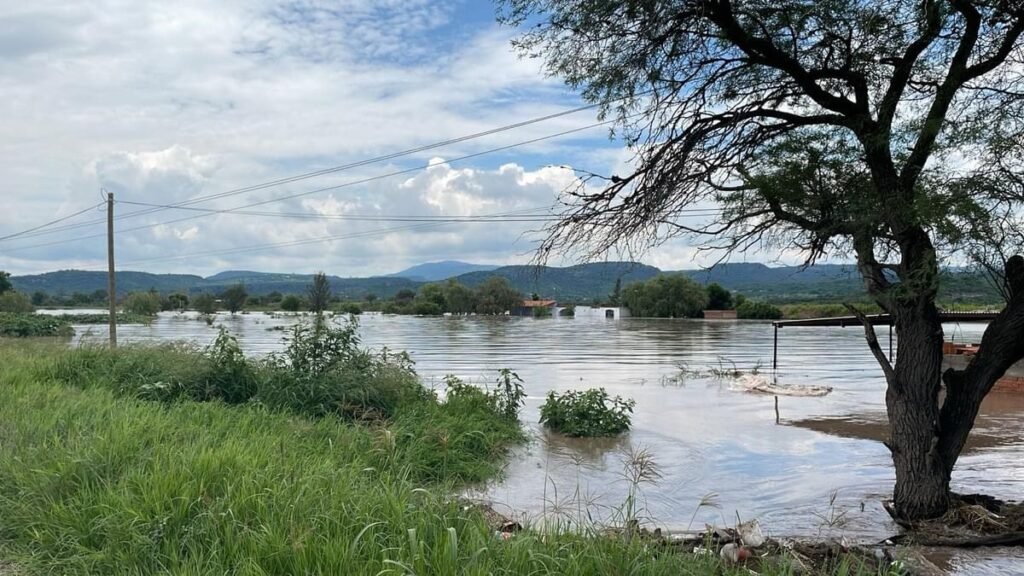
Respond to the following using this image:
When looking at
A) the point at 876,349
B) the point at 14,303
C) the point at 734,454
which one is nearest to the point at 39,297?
the point at 14,303

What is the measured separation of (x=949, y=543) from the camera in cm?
714

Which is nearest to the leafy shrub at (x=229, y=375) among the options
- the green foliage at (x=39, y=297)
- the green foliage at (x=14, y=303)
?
the green foliage at (x=14, y=303)

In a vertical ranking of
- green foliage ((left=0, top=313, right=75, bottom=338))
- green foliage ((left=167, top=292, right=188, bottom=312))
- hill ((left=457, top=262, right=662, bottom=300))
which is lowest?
green foliage ((left=0, top=313, right=75, bottom=338))

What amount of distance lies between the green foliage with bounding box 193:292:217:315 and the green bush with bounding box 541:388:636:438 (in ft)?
241

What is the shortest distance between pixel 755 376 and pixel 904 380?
17339 millimetres

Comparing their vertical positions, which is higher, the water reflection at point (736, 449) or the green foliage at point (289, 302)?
the green foliage at point (289, 302)

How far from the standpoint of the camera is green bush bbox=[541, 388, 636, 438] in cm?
1391

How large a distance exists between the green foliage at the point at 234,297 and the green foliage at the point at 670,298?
44.2 metres

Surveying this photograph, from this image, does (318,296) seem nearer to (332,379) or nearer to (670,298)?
(332,379)

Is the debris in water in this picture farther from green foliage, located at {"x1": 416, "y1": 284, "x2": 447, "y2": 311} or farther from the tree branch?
green foliage, located at {"x1": 416, "y1": 284, "x2": 447, "y2": 311}

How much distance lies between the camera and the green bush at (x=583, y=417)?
13.9 metres

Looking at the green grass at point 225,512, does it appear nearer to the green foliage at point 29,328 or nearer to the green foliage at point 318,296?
the green foliage at point 318,296

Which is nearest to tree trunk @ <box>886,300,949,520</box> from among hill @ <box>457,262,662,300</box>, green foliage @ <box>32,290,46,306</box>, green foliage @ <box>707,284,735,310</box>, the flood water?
the flood water

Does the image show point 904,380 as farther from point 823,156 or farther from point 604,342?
point 604,342
